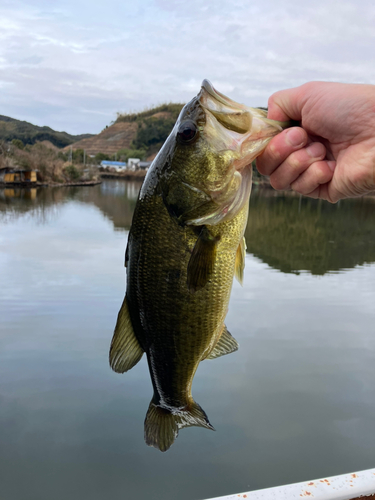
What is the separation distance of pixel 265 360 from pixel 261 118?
791 centimetres

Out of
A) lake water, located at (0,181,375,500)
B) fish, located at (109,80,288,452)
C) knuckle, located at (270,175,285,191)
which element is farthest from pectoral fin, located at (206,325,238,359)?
lake water, located at (0,181,375,500)

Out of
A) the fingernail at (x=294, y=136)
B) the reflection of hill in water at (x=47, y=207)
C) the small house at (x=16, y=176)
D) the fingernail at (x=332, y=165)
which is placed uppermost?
the fingernail at (x=294, y=136)

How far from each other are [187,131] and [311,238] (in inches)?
972

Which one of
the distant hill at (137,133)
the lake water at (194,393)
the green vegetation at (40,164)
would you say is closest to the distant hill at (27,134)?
the distant hill at (137,133)

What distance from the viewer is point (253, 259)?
19.1 m

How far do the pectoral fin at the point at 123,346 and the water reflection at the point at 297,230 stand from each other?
1634cm

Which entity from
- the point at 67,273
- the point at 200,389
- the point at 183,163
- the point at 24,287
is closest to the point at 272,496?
the point at 183,163

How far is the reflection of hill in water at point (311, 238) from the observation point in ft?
63.6

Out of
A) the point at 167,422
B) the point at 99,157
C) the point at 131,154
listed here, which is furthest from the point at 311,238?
the point at 99,157

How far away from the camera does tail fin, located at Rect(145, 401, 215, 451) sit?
6.31 feet

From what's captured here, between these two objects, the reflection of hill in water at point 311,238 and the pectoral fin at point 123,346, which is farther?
the reflection of hill in water at point 311,238

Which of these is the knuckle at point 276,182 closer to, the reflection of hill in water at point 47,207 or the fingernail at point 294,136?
the fingernail at point 294,136

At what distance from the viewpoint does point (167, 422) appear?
196 centimetres

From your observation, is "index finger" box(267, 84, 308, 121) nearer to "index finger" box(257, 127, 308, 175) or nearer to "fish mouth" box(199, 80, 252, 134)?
"index finger" box(257, 127, 308, 175)
